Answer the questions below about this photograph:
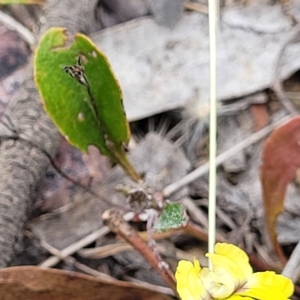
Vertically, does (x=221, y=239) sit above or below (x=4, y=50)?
below

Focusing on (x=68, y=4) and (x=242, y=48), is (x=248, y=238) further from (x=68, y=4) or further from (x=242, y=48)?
(x=68, y=4)

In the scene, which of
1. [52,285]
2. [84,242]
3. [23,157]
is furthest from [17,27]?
[52,285]

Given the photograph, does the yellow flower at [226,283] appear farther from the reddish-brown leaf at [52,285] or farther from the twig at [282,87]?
the twig at [282,87]

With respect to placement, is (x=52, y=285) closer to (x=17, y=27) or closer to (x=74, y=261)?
(x=74, y=261)

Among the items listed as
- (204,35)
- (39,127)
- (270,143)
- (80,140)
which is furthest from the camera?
(204,35)

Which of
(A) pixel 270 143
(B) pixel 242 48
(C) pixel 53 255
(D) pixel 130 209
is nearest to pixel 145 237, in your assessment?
(D) pixel 130 209

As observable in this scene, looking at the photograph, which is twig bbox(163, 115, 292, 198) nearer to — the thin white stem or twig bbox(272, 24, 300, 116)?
twig bbox(272, 24, 300, 116)
